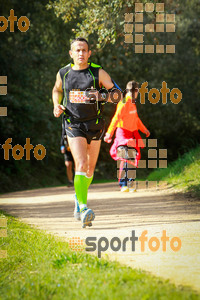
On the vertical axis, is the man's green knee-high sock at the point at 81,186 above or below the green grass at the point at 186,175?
above

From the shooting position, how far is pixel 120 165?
11.5 m

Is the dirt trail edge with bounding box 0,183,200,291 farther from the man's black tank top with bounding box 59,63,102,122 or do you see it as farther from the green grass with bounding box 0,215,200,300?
the man's black tank top with bounding box 59,63,102,122

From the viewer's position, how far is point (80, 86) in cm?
652

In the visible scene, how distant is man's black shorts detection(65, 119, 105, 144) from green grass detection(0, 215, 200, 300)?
4.61 ft

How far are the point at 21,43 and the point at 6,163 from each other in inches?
208

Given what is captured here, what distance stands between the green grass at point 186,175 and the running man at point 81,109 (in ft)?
12.3

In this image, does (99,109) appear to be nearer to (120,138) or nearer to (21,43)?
(120,138)

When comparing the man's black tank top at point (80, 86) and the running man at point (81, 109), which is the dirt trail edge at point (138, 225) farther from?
the man's black tank top at point (80, 86)

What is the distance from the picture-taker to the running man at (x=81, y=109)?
6.56m

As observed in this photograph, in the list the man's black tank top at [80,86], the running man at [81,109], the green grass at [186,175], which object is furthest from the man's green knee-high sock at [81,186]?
the green grass at [186,175]

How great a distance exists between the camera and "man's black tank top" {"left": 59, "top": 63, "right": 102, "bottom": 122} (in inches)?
258

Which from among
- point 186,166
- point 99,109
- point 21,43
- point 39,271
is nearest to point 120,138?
point 186,166

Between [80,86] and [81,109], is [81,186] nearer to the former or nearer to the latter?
[81,109]

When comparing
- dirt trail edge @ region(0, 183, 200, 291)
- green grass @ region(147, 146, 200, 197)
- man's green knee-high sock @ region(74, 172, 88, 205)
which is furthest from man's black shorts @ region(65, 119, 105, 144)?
green grass @ region(147, 146, 200, 197)
